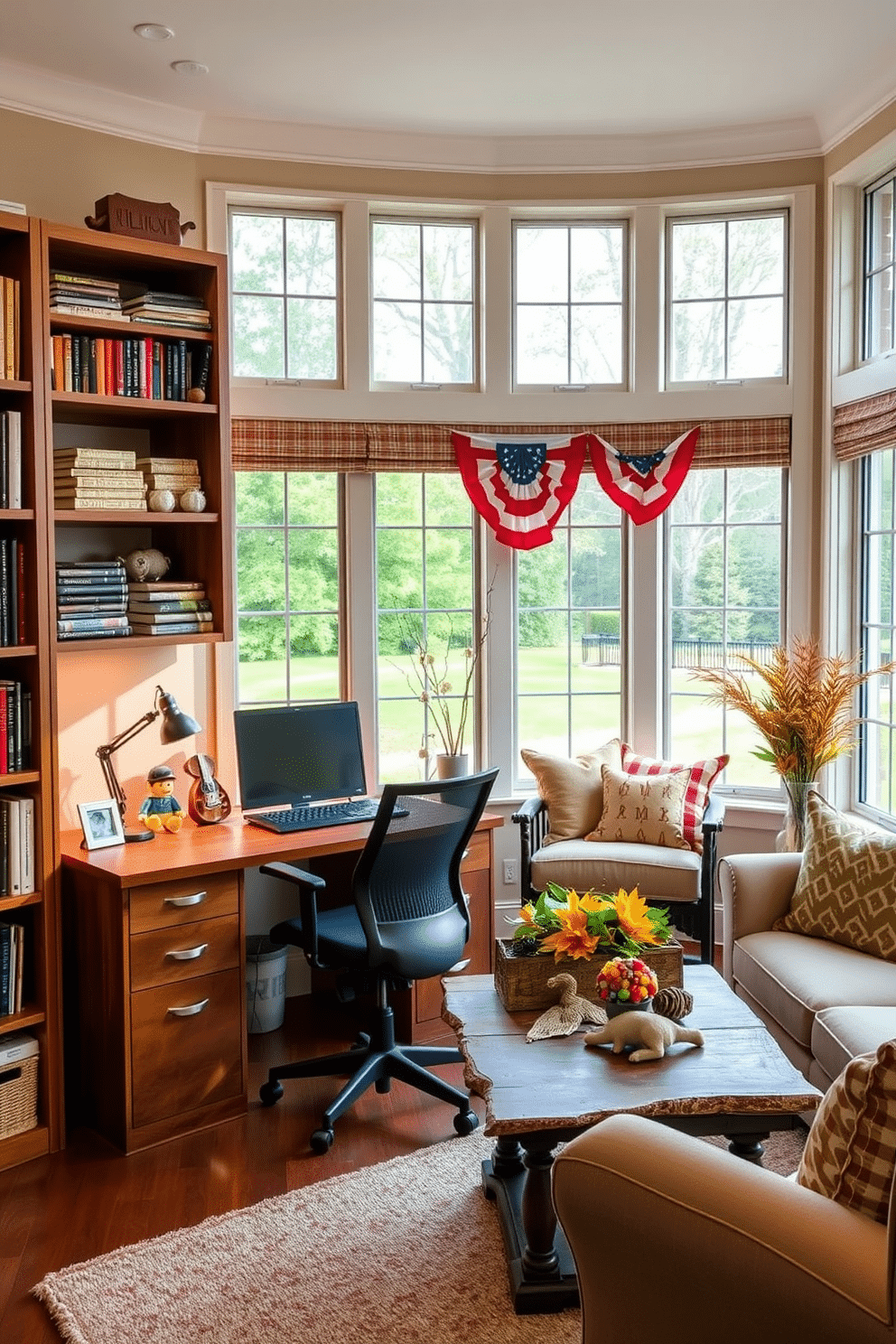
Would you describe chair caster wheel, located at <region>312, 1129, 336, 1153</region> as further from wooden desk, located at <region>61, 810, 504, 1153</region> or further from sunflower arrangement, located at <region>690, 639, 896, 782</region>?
sunflower arrangement, located at <region>690, 639, 896, 782</region>

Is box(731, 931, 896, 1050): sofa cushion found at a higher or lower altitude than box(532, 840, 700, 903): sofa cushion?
lower

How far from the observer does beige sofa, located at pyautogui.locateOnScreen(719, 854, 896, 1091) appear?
2.95 metres

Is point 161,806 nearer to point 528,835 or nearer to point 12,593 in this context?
point 12,593

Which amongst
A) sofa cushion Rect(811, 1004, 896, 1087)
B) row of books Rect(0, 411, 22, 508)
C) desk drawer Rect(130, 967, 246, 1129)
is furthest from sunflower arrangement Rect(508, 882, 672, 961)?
row of books Rect(0, 411, 22, 508)

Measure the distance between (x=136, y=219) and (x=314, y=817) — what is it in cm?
197

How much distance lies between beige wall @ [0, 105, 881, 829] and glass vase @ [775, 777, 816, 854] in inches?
36.9

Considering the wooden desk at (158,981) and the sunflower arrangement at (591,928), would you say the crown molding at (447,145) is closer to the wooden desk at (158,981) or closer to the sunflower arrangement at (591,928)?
the wooden desk at (158,981)

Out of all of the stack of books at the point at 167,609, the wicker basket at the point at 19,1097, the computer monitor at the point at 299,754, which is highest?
the stack of books at the point at 167,609

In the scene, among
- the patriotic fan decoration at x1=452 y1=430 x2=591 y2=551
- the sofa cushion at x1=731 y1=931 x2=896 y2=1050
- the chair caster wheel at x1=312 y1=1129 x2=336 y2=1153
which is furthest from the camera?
the patriotic fan decoration at x1=452 y1=430 x2=591 y2=551

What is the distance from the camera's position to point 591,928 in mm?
2869

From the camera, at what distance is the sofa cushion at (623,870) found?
430 cm

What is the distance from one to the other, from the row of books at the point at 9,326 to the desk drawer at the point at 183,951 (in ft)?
5.26

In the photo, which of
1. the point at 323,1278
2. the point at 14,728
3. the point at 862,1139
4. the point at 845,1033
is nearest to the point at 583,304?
the point at 14,728

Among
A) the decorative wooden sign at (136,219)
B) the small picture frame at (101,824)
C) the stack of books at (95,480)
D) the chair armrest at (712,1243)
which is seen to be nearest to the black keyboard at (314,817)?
the small picture frame at (101,824)
